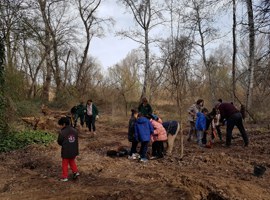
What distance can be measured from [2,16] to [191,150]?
389 inches

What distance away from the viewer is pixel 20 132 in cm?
1470

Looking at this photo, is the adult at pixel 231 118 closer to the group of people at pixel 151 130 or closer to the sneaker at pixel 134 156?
the group of people at pixel 151 130

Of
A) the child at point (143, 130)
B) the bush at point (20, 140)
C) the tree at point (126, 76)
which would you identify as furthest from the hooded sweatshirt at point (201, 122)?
the tree at point (126, 76)

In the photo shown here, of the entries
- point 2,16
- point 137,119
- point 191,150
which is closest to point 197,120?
point 191,150

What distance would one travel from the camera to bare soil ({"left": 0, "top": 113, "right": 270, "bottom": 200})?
23.2 feet

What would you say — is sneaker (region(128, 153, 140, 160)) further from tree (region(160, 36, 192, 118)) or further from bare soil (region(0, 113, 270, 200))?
tree (region(160, 36, 192, 118))

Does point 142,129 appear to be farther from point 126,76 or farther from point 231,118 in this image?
point 126,76

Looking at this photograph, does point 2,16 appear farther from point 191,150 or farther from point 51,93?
point 51,93

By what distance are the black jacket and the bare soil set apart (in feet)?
2.21

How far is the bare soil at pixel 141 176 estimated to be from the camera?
7059mm

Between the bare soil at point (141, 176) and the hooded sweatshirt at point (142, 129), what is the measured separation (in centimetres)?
69

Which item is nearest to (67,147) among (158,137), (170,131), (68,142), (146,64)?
(68,142)

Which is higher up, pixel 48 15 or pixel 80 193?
pixel 48 15

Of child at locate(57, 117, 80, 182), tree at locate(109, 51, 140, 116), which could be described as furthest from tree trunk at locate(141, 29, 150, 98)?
child at locate(57, 117, 80, 182)
